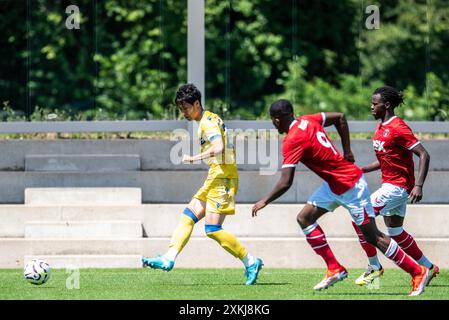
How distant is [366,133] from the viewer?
1900cm

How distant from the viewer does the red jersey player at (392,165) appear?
12250mm

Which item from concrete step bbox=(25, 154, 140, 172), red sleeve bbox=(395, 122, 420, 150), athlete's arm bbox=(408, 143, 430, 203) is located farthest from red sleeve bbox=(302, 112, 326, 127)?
concrete step bbox=(25, 154, 140, 172)

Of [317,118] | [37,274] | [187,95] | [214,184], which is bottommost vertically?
[37,274]

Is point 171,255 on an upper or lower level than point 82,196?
lower

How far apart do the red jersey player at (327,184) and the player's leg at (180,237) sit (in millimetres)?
1481

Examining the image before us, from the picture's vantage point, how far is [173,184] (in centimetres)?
1689

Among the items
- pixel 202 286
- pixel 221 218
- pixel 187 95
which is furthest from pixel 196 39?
pixel 202 286

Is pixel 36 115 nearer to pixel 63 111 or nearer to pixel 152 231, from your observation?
pixel 63 111

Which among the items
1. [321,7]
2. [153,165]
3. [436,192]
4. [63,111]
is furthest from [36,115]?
[436,192]

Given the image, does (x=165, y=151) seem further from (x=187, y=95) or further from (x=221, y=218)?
(x=187, y=95)

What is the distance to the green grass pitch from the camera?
1125cm

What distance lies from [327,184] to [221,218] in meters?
1.45

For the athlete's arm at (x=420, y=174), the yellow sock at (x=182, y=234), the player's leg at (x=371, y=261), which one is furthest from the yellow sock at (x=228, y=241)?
the athlete's arm at (x=420, y=174)

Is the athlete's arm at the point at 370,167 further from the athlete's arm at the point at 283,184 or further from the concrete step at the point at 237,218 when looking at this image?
the concrete step at the point at 237,218
